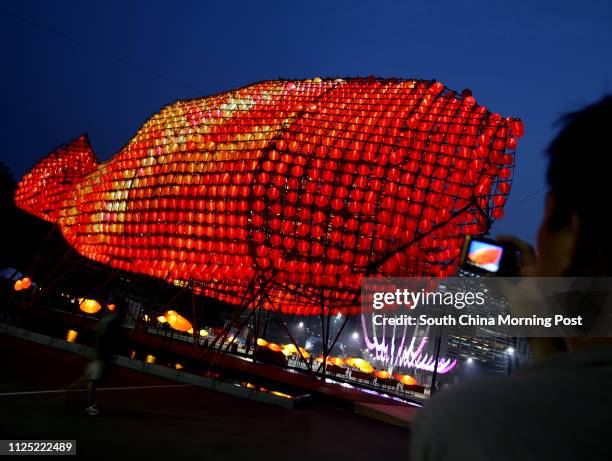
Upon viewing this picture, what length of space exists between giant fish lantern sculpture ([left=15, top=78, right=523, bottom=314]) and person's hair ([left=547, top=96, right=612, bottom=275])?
1533 centimetres

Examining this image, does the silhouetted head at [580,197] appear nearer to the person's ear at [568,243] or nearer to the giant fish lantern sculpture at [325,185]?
the person's ear at [568,243]

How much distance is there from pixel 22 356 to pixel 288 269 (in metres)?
9.51

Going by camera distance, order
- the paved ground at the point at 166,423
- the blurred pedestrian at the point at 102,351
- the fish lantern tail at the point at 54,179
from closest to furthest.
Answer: the paved ground at the point at 166,423 < the blurred pedestrian at the point at 102,351 < the fish lantern tail at the point at 54,179

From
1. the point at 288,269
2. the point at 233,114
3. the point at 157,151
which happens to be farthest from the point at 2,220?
the point at 288,269

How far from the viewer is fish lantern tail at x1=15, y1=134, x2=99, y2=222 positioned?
27141 millimetres

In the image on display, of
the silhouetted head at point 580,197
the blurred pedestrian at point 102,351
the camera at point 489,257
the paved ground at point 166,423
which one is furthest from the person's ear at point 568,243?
the blurred pedestrian at point 102,351

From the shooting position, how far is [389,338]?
65688 millimetres

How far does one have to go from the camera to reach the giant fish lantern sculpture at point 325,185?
16531 millimetres

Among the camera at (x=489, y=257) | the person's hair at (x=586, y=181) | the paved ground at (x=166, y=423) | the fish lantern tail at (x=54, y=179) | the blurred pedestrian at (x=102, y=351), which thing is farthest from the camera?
the fish lantern tail at (x=54, y=179)

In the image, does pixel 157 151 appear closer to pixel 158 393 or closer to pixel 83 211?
pixel 83 211

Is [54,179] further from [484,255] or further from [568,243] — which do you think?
[568,243]

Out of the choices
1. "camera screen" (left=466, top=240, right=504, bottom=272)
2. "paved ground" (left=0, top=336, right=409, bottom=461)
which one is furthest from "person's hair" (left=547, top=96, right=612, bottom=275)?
"paved ground" (left=0, top=336, right=409, bottom=461)

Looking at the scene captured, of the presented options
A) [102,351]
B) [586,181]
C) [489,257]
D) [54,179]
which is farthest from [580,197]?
[54,179]

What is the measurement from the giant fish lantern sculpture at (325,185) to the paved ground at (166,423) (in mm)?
7055
